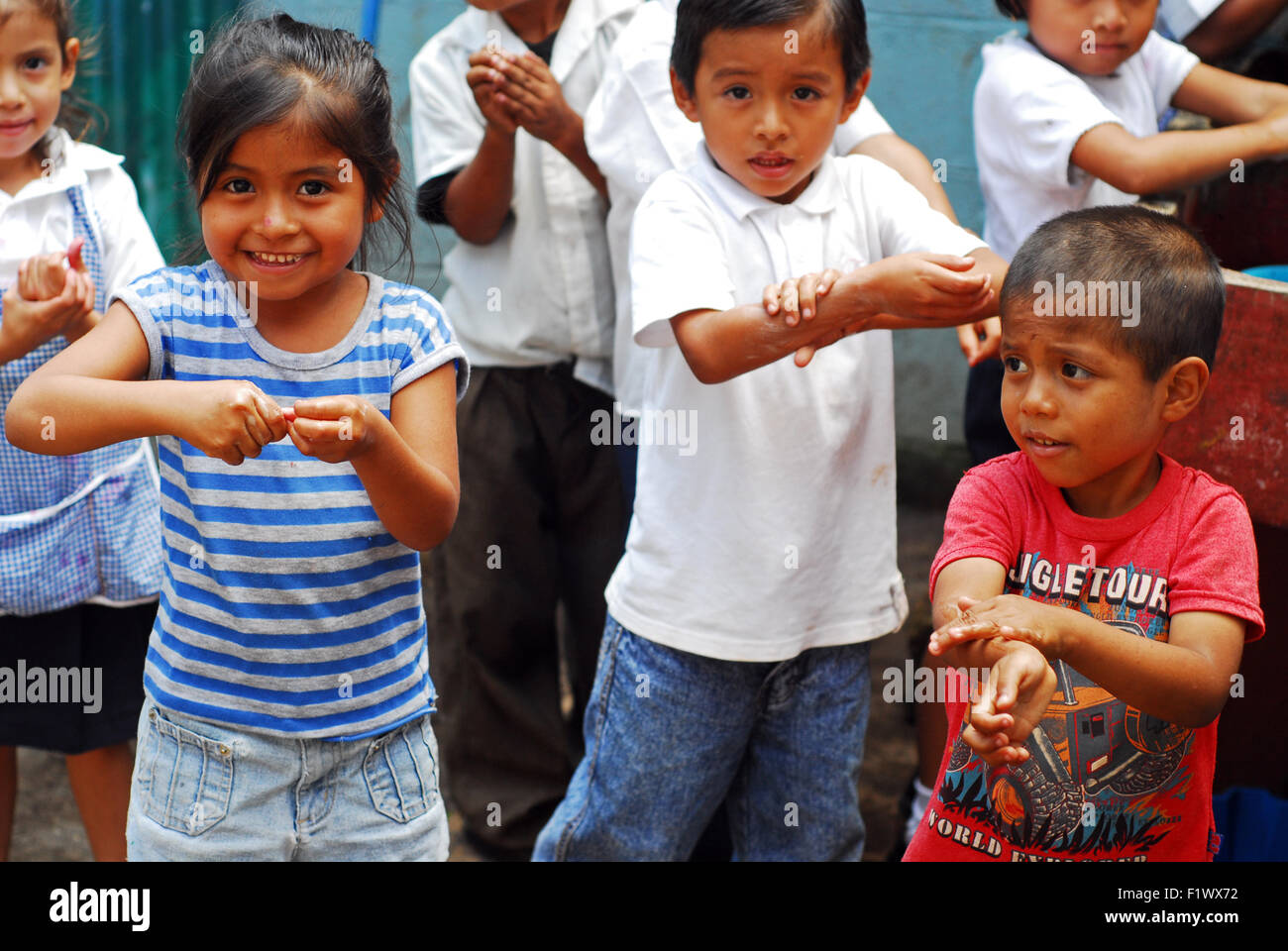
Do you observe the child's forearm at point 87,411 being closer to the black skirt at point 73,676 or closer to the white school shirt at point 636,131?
the black skirt at point 73,676

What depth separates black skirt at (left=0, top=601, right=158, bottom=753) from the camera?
2.48 metres

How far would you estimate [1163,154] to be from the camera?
2.51 m

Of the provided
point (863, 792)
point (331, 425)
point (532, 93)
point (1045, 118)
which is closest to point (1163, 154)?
point (1045, 118)

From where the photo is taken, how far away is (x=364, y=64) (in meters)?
1.97

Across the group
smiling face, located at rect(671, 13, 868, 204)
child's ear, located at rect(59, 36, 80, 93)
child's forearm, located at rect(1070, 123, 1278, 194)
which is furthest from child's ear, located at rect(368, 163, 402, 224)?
child's forearm, located at rect(1070, 123, 1278, 194)

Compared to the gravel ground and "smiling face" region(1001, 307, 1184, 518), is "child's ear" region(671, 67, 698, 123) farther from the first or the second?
the gravel ground

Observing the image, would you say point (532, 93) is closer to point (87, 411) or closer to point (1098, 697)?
point (87, 411)

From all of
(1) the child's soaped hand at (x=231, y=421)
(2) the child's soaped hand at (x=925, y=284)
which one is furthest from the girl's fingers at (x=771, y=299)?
(1) the child's soaped hand at (x=231, y=421)

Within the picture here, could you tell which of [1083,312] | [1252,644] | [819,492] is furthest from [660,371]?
[1252,644]

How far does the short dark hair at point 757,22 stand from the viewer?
2.11m

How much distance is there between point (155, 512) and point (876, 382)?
1.30 m

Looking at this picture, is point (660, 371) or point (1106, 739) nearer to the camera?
point (1106, 739)

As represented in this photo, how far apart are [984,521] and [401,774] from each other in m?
0.89

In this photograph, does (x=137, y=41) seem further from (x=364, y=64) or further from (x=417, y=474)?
(x=417, y=474)
